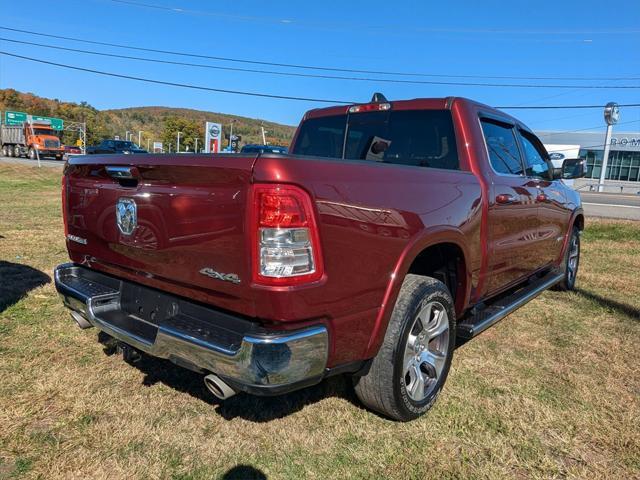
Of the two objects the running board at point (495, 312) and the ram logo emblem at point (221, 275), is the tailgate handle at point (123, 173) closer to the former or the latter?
the ram logo emblem at point (221, 275)

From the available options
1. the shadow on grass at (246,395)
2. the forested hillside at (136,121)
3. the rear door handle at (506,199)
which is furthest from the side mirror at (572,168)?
the forested hillside at (136,121)

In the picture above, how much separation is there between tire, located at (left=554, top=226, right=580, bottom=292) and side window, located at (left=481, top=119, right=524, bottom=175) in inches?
80.5

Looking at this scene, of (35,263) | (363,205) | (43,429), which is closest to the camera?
(363,205)

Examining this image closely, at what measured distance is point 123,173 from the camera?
2566 millimetres

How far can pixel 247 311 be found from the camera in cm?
207

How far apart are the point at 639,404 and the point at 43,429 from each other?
3.67 metres

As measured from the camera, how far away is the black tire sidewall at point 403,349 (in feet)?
8.57

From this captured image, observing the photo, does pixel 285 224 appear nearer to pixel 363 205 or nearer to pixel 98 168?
pixel 363 205

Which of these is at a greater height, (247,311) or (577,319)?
(247,311)

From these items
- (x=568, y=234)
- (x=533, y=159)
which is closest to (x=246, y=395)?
(x=533, y=159)

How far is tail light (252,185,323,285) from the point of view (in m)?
1.98

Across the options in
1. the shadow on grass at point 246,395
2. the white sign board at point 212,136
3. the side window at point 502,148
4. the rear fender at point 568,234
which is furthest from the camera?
the white sign board at point 212,136

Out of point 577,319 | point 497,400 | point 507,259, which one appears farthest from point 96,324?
point 577,319

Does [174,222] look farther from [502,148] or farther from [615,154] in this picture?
[615,154]
